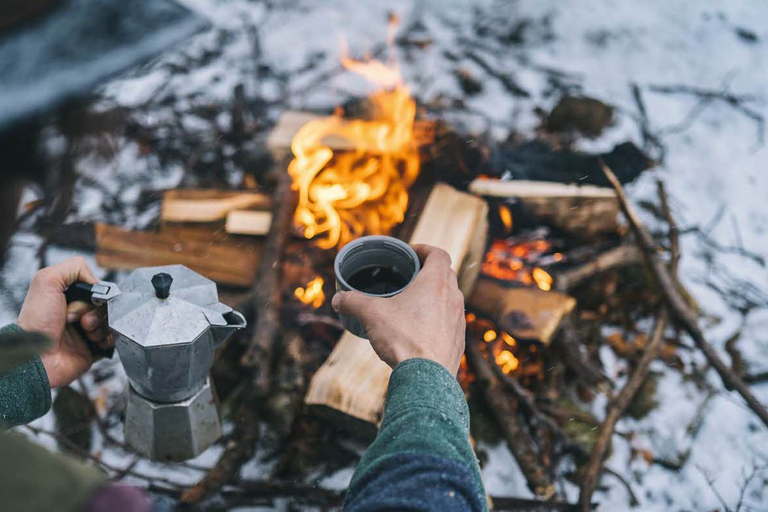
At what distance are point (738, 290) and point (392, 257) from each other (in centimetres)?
238

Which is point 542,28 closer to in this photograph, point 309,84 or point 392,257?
point 309,84

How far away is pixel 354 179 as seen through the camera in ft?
9.61

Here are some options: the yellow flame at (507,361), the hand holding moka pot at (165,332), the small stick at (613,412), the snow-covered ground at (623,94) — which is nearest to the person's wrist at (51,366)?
the hand holding moka pot at (165,332)

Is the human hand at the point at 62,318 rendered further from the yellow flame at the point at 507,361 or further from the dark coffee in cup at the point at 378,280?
the yellow flame at the point at 507,361

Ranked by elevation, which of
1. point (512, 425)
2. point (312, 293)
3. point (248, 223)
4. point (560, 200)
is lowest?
point (512, 425)

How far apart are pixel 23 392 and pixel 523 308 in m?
1.99

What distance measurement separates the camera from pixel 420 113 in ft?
12.1

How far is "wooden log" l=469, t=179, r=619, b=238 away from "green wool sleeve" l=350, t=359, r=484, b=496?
164 cm

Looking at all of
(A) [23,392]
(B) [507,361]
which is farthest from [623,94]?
(A) [23,392]

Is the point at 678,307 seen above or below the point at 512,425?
above

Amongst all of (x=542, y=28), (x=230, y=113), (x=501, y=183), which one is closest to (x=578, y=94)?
(x=542, y=28)

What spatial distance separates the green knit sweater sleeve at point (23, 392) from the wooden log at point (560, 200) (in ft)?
6.80

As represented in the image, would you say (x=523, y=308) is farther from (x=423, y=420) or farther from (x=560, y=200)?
(x=423, y=420)

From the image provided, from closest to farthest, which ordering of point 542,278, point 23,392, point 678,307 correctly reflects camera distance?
point 23,392, point 678,307, point 542,278
